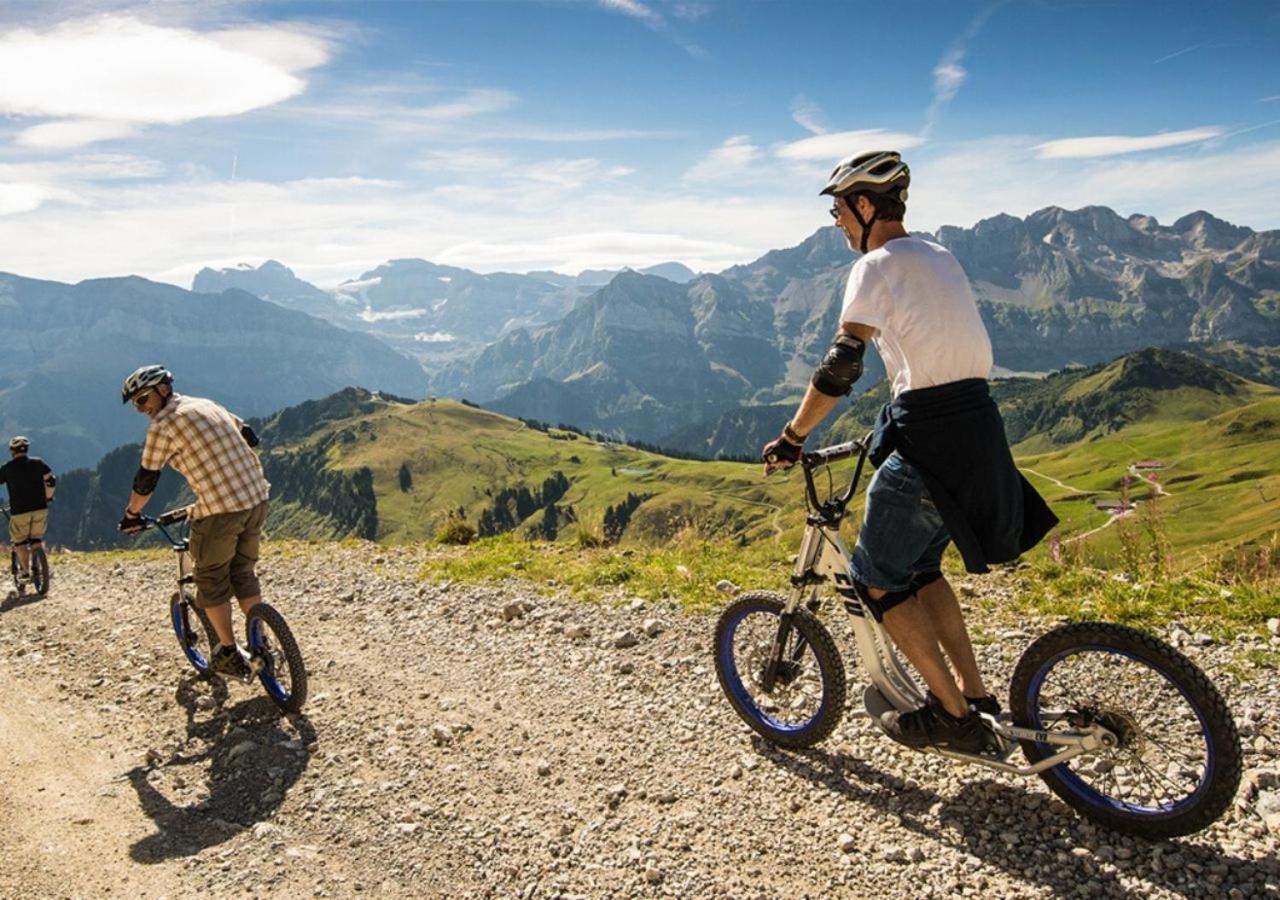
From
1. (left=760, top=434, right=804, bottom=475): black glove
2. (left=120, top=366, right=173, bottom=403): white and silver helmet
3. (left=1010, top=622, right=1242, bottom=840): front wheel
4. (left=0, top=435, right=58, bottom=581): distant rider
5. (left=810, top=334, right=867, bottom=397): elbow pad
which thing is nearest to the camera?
(left=1010, top=622, right=1242, bottom=840): front wheel

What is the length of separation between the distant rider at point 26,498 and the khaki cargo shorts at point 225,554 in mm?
11932

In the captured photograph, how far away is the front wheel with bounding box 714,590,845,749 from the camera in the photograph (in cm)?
660

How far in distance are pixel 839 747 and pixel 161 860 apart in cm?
578

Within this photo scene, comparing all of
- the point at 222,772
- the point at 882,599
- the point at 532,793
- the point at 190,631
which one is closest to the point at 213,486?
the point at 190,631

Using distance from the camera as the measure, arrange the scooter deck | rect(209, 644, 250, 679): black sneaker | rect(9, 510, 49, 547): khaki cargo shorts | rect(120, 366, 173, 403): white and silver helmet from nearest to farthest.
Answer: the scooter deck < rect(120, 366, 173, 403): white and silver helmet < rect(209, 644, 250, 679): black sneaker < rect(9, 510, 49, 547): khaki cargo shorts

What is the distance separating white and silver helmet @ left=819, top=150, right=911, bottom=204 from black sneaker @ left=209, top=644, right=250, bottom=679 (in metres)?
8.49

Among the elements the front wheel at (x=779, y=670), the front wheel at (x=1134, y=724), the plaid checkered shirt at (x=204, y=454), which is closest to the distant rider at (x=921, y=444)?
the front wheel at (x=1134, y=724)

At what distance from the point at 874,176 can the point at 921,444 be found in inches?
75.8

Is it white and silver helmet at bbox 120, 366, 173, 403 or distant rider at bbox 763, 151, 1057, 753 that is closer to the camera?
distant rider at bbox 763, 151, 1057, 753

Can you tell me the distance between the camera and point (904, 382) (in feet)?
17.7

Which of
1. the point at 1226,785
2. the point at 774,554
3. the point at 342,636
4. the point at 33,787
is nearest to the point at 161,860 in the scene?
the point at 33,787

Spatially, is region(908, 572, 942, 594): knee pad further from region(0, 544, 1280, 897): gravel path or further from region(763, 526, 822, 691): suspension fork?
region(0, 544, 1280, 897): gravel path

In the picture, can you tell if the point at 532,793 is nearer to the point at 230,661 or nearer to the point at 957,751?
the point at 957,751

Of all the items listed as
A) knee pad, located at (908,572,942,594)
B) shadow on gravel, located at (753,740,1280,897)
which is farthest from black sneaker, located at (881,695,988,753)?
knee pad, located at (908,572,942,594)
